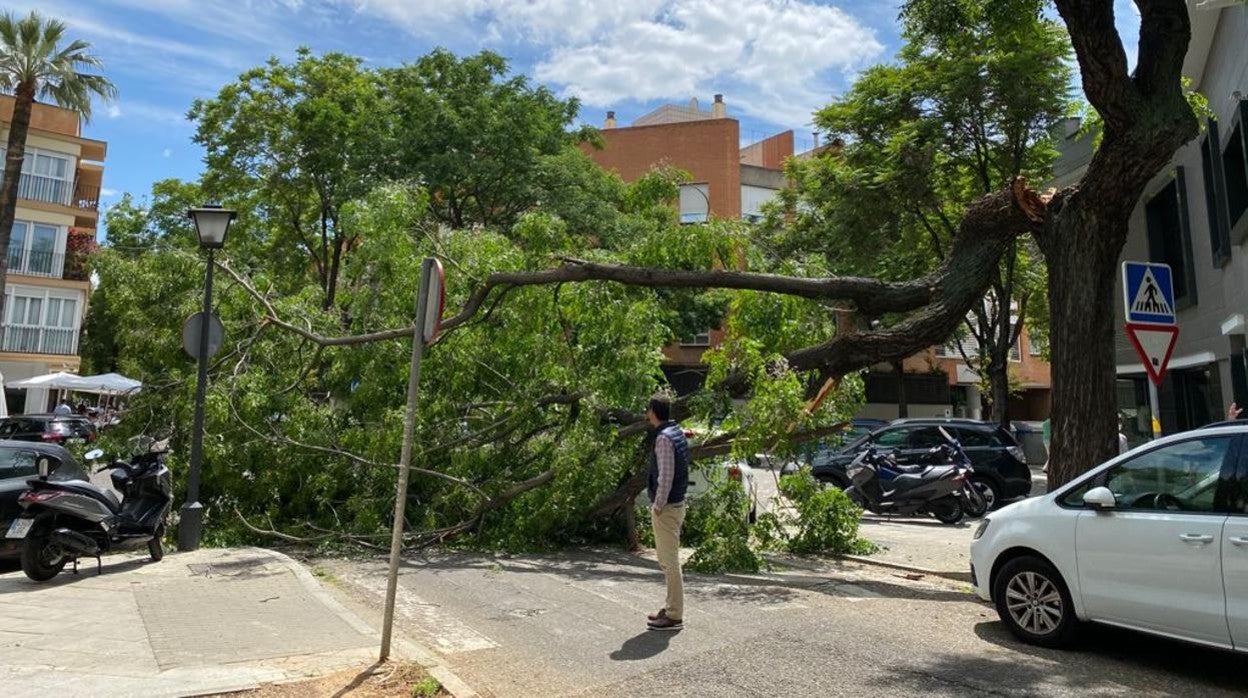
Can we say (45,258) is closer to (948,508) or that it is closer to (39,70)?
(39,70)

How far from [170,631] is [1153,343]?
8.69 m

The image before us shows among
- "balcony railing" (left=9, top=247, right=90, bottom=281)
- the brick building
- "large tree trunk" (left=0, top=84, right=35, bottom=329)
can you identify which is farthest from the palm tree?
the brick building

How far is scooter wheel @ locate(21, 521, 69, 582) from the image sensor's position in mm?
8188

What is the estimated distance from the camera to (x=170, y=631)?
6.52 metres

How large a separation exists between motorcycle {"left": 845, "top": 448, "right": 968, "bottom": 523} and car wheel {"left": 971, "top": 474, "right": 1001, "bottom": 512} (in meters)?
1.26

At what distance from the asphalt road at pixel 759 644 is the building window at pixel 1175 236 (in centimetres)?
1237

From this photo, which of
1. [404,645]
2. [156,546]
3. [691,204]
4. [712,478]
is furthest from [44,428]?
[691,204]

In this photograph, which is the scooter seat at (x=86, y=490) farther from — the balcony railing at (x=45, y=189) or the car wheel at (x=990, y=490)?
the balcony railing at (x=45, y=189)

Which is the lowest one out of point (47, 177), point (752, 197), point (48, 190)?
point (48, 190)

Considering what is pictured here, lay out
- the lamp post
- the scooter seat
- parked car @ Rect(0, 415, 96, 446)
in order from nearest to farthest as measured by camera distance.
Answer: the scooter seat
the lamp post
parked car @ Rect(0, 415, 96, 446)

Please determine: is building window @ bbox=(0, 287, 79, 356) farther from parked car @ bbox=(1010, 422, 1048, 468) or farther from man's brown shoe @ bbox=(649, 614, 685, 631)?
man's brown shoe @ bbox=(649, 614, 685, 631)

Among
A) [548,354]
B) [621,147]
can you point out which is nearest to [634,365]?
[548,354]

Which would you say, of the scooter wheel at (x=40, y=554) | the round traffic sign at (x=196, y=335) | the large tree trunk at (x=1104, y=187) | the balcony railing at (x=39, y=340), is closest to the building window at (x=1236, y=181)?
the large tree trunk at (x=1104, y=187)

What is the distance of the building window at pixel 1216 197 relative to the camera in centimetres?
1419
